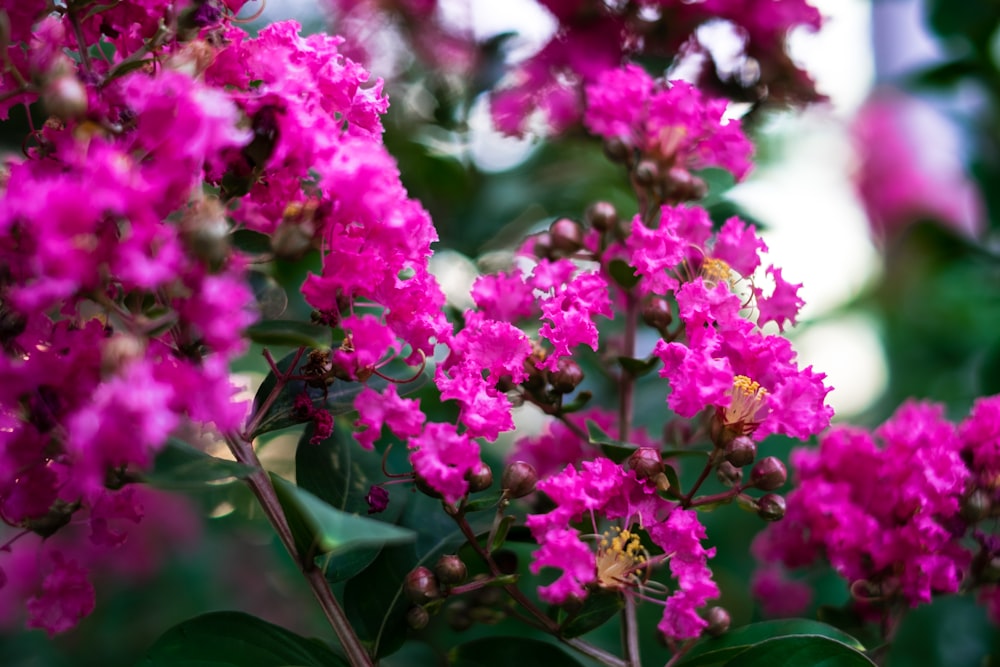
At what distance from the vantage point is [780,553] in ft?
4.42

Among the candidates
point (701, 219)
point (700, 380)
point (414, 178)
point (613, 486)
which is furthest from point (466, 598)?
point (414, 178)

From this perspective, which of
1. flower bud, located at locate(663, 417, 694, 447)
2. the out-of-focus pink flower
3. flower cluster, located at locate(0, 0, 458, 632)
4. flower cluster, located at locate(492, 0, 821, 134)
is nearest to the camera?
flower cluster, located at locate(0, 0, 458, 632)

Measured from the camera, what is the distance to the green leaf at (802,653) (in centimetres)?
98

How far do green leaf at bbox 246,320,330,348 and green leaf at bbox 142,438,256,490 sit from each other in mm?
121

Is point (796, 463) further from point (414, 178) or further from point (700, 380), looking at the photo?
point (414, 178)

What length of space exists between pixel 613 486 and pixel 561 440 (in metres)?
0.30

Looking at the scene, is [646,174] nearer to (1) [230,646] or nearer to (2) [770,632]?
(2) [770,632]

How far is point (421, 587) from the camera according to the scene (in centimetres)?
99

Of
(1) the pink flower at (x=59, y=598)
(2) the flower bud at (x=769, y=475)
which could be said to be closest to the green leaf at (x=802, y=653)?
(2) the flower bud at (x=769, y=475)

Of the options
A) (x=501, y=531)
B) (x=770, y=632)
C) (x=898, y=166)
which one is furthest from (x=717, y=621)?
(x=898, y=166)

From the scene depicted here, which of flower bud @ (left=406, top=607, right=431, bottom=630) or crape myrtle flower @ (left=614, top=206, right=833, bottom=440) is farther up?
crape myrtle flower @ (left=614, top=206, right=833, bottom=440)

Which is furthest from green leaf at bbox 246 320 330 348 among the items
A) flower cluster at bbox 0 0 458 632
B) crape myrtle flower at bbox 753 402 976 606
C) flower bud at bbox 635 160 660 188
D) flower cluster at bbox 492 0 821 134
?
flower cluster at bbox 492 0 821 134

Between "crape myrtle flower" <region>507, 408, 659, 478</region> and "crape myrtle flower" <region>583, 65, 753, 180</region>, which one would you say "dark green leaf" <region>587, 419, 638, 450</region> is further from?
"crape myrtle flower" <region>583, 65, 753, 180</region>

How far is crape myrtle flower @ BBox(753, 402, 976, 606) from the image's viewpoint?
1143 mm
